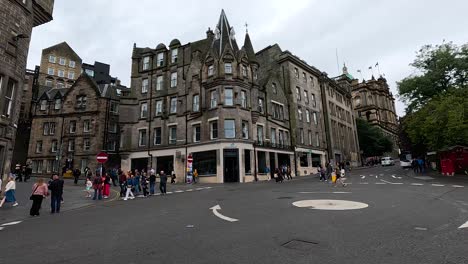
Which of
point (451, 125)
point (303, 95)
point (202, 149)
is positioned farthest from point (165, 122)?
point (451, 125)

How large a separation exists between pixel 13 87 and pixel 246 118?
70.2ft

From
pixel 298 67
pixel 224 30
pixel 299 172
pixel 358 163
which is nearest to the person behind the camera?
pixel 224 30

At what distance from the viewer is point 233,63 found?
31969 millimetres

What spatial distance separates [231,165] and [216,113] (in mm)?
6051

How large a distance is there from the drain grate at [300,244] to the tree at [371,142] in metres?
66.0

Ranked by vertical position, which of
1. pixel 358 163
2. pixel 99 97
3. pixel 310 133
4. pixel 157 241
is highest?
pixel 99 97

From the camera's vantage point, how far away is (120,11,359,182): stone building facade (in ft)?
100

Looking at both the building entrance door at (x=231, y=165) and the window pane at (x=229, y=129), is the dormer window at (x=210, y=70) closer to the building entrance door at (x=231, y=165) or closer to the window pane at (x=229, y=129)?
the window pane at (x=229, y=129)

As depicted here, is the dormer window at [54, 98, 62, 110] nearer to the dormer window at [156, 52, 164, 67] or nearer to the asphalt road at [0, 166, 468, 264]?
the dormer window at [156, 52, 164, 67]

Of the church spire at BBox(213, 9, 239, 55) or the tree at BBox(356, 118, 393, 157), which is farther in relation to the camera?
the tree at BBox(356, 118, 393, 157)

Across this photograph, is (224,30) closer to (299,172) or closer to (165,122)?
(165,122)

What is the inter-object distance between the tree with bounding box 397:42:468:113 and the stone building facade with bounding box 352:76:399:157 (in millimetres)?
50764

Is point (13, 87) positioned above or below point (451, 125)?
above

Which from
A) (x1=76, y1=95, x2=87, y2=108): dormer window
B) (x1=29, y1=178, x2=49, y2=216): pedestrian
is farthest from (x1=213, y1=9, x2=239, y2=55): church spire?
(x1=29, y1=178, x2=49, y2=216): pedestrian
